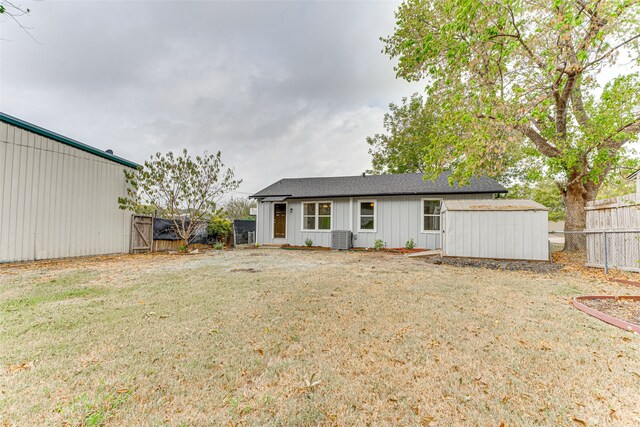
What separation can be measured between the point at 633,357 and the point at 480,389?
1.72m

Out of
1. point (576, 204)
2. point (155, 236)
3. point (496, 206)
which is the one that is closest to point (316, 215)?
point (155, 236)

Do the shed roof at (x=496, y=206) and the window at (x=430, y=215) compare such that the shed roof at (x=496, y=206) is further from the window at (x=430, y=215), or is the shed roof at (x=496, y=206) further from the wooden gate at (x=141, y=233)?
the wooden gate at (x=141, y=233)

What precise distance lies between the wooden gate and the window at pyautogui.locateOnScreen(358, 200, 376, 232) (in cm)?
970

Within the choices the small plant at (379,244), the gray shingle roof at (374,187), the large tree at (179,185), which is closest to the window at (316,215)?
the gray shingle roof at (374,187)

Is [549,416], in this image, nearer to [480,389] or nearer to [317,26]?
[480,389]

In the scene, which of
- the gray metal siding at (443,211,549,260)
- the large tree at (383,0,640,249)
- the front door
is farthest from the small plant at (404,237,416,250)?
the front door

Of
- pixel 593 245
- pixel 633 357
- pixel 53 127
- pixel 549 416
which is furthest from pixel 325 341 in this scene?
pixel 53 127

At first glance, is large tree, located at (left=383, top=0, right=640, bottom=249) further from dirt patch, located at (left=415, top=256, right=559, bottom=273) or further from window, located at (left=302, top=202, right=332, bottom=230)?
window, located at (left=302, top=202, right=332, bottom=230)

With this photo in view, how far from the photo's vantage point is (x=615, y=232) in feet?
20.3

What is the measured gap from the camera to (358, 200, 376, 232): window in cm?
1265

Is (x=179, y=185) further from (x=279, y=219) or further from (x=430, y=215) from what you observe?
(x=430, y=215)

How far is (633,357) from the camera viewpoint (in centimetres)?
238

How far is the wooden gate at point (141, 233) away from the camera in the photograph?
1127 centimetres

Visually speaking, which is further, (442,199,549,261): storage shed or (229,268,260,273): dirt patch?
(442,199,549,261): storage shed
